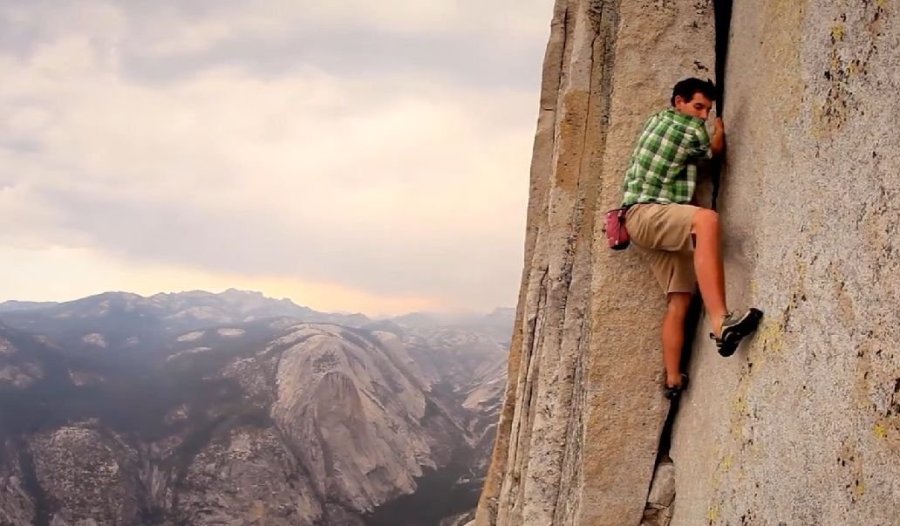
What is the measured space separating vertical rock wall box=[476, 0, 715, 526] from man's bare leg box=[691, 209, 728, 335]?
1263mm

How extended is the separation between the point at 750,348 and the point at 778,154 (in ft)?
5.69

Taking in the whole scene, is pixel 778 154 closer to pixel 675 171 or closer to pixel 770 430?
pixel 675 171

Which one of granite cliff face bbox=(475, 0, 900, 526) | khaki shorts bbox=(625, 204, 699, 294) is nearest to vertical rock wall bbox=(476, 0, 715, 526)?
granite cliff face bbox=(475, 0, 900, 526)

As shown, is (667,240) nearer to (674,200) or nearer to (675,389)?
(674,200)

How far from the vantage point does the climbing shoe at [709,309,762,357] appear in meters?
5.34

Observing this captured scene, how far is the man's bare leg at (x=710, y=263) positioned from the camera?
19.5 ft

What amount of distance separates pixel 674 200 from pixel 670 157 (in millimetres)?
471

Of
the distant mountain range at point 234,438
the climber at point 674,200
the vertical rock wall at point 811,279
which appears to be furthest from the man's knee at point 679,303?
the distant mountain range at point 234,438

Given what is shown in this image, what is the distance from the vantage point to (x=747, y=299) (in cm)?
571

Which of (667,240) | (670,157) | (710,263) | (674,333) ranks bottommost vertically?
(674,333)

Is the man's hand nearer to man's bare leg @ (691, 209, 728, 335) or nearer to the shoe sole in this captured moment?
man's bare leg @ (691, 209, 728, 335)

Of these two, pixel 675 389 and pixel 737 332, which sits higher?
pixel 737 332

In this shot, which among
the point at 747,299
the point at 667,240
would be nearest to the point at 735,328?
the point at 747,299

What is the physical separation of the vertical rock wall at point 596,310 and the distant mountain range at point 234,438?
79.0m
